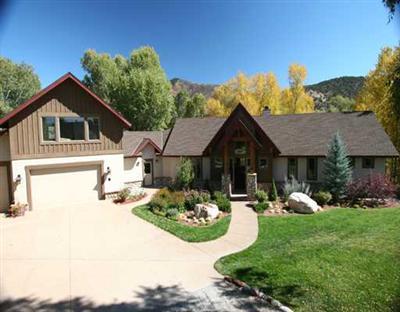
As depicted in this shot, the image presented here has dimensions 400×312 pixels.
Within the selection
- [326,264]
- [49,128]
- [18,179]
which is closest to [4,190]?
[18,179]

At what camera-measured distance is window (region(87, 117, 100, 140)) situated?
57.0 feet

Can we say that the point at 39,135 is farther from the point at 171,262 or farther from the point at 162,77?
the point at 162,77

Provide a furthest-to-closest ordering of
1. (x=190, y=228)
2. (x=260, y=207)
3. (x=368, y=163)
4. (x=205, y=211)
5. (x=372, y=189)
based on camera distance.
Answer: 1. (x=368, y=163)
2. (x=372, y=189)
3. (x=260, y=207)
4. (x=205, y=211)
5. (x=190, y=228)

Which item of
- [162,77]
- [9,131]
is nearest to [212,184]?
[9,131]

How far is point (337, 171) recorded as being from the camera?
16438mm

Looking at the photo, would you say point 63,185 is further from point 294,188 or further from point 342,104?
point 342,104

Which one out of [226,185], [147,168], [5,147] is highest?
[5,147]

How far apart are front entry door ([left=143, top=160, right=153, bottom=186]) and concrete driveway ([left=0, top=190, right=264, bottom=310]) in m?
8.41

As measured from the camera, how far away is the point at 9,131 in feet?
47.9

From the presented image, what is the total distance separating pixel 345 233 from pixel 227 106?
35.1 m

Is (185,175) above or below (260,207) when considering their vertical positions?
above

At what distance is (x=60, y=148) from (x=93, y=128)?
2352 millimetres

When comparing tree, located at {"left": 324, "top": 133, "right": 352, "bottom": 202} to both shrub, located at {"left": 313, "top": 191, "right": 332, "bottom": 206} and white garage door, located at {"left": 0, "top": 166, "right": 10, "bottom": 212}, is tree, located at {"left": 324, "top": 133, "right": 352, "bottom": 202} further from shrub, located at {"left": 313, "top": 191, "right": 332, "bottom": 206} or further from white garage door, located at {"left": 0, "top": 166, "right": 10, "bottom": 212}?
white garage door, located at {"left": 0, "top": 166, "right": 10, "bottom": 212}

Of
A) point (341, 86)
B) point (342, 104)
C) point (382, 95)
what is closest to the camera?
point (382, 95)
